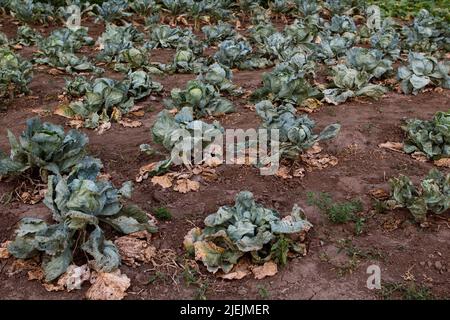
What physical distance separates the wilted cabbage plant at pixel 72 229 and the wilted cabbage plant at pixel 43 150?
2.14 ft

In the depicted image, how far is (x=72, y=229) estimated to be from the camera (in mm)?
3818

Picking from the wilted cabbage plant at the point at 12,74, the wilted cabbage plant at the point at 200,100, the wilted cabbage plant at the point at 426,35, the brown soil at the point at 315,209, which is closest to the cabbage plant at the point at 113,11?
the wilted cabbage plant at the point at 12,74

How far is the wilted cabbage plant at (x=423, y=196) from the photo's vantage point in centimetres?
417

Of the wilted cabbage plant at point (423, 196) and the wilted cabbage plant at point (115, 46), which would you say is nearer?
the wilted cabbage plant at point (423, 196)

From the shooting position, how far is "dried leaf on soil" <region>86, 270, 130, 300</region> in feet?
11.7

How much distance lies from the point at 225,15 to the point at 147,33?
5.37 feet

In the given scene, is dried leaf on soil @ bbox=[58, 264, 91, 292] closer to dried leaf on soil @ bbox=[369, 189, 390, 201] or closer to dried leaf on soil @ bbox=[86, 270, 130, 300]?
dried leaf on soil @ bbox=[86, 270, 130, 300]

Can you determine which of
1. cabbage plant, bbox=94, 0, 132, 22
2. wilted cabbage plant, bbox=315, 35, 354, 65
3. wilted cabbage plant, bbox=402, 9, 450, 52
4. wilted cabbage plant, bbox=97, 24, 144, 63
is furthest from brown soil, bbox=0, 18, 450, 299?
cabbage plant, bbox=94, 0, 132, 22

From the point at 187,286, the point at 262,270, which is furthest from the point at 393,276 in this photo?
the point at 187,286

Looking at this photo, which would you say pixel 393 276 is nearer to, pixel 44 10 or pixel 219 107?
pixel 219 107

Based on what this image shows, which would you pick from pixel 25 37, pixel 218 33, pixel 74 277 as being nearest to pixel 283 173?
pixel 74 277

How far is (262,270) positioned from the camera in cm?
376

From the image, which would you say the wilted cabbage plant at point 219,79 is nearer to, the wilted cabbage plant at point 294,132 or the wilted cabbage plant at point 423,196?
the wilted cabbage plant at point 294,132

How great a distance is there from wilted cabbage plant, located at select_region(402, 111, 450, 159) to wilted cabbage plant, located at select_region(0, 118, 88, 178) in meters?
3.20
